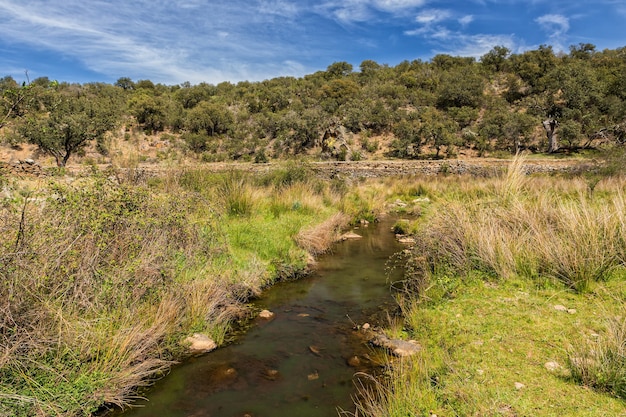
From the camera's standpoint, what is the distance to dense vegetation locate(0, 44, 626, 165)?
3528 cm

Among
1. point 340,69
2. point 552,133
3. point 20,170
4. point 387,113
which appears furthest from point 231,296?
point 340,69

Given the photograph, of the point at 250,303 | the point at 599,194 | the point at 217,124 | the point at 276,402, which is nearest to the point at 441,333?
the point at 276,402

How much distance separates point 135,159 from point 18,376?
21.9ft

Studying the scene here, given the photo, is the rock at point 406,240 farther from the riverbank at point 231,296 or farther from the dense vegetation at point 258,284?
the riverbank at point 231,296

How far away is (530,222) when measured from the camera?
7344 millimetres

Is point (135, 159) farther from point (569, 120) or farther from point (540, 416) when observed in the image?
point (569, 120)

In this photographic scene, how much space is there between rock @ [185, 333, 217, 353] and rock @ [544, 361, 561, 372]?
4.35 meters

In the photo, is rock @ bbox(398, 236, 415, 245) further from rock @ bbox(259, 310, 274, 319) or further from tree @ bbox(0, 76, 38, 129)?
tree @ bbox(0, 76, 38, 129)

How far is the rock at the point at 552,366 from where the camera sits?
4.11m

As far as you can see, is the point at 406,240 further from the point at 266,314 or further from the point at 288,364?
the point at 288,364

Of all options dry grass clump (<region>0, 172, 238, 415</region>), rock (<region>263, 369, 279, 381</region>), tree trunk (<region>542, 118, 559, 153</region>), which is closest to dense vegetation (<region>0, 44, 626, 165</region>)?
tree trunk (<region>542, 118, 559, 153</region>)

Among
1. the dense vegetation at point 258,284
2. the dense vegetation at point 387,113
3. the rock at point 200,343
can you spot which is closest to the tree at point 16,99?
the dense vegetation at point 258,284

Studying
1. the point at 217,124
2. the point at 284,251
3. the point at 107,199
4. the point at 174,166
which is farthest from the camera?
the point at 217,124

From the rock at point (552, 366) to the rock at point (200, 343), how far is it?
435cm
